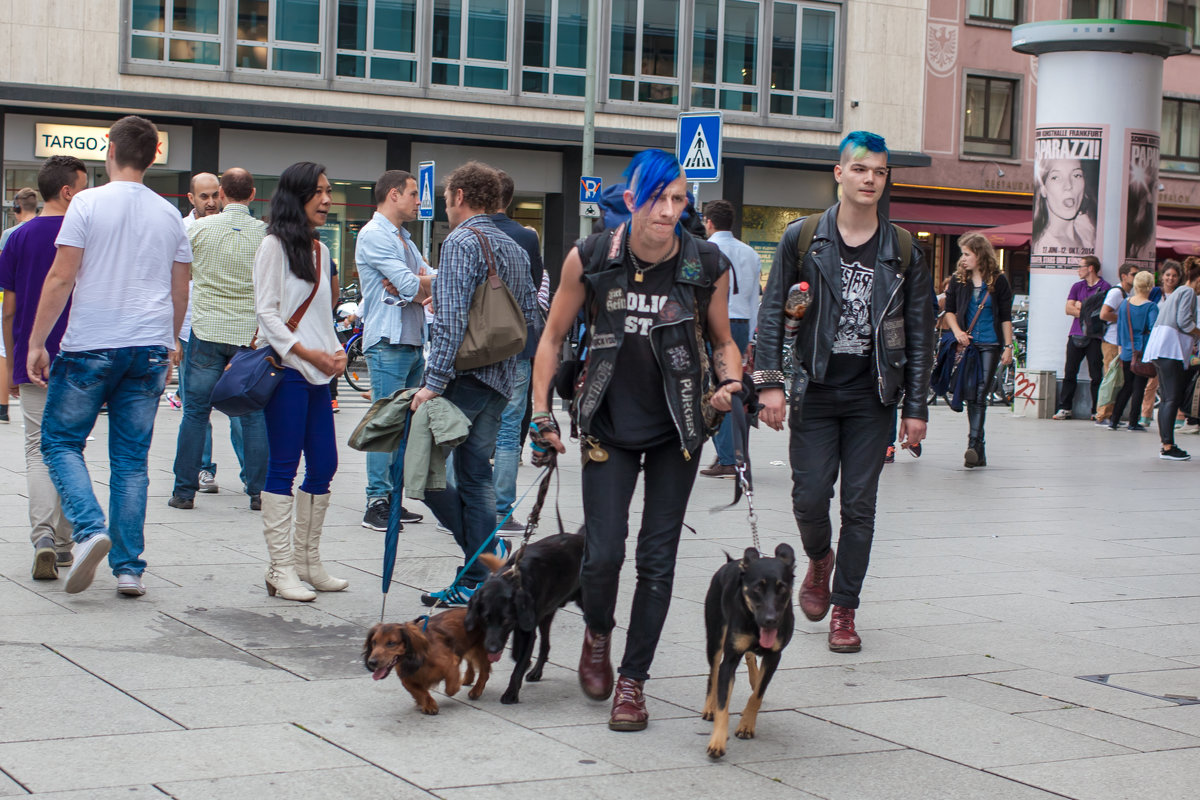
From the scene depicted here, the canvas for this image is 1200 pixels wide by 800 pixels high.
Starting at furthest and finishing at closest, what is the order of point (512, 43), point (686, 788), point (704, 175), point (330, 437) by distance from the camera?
point (512, 43)
point (704, 175)
point (330, 437)
point (686, 788)

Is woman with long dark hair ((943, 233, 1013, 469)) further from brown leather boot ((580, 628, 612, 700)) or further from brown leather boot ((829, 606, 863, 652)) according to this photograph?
brown leather boot ((580, 628, 612, 700))

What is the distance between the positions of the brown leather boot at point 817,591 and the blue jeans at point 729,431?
467 cm

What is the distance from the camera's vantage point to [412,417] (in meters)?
5.92

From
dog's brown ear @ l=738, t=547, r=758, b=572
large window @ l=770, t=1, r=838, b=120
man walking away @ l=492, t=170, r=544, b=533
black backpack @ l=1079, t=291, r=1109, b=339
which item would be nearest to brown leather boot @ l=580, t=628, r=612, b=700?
dog's brown ear @ l=738, t=547, r=758, b=572

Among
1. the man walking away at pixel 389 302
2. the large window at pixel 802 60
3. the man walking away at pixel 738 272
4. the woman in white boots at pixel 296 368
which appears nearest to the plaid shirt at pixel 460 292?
the woman in white boots at pixel 296 368

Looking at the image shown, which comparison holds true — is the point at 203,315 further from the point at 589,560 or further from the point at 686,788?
the point at 686,788

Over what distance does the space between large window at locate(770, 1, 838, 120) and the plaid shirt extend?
26.0 metres

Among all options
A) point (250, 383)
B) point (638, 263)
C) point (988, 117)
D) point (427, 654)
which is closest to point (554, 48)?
point (988, 117)

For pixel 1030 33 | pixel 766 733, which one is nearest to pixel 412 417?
pixel 766 733

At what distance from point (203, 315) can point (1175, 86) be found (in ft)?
116

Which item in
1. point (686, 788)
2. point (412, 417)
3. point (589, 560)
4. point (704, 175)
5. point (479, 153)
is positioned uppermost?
point (479, 153)

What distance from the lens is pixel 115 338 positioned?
6.16 meters

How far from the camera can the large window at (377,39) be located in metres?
27.8

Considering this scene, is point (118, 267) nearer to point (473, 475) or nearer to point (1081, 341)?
point (473, 475)
